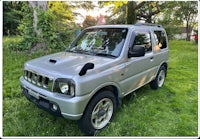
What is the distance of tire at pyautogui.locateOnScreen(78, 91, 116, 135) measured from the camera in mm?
2998

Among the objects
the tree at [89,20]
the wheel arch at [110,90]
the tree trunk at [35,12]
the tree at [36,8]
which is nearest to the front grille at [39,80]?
the wheel arch at [110,90]

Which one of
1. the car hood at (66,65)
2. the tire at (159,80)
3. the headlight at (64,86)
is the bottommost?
the tire at (159,80)

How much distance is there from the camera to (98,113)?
326 centimetres

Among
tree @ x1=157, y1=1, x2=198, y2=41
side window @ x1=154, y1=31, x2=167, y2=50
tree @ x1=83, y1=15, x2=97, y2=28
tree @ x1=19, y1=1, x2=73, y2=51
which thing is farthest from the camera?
tree @ x1=83, y1=15, x2=97, y2=28

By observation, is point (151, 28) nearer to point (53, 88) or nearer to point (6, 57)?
point (53, 88)

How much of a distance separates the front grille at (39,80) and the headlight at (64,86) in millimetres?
122

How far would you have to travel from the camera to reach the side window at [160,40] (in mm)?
4836

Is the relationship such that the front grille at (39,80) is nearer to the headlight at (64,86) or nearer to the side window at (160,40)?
the headlight at (64,86)

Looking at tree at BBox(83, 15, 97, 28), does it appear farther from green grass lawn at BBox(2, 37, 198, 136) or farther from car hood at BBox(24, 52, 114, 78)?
car hood at BBox(24, 52, 114, 78)

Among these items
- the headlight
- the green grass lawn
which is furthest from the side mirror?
the headlight

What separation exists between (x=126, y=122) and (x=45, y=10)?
6782 mm

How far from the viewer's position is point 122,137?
3188 mm

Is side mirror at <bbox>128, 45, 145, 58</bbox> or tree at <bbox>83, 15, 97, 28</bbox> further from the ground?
tree at <bbox>83, 15, 97, 28</bbox>

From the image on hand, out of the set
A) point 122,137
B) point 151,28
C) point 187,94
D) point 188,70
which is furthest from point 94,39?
point 188,70
